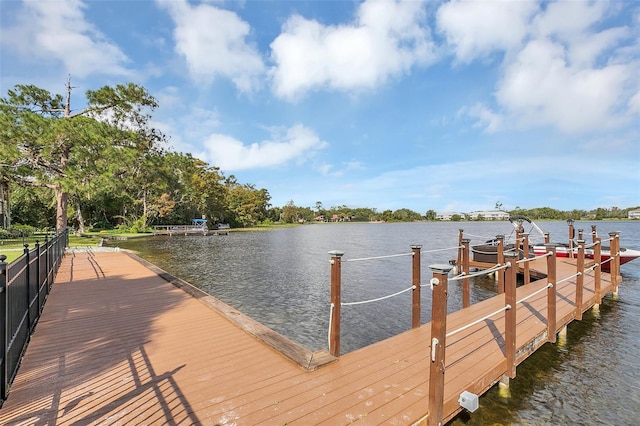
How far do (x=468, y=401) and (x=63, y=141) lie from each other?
1818 cm

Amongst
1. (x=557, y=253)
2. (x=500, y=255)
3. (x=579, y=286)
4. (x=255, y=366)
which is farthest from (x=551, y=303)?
(x=557, y=253)

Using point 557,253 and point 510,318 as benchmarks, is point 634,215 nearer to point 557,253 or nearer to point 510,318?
point 557,253

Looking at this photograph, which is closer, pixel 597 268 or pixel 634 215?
pixel 597 268

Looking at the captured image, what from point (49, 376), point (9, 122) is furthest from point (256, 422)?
point (9, 122)

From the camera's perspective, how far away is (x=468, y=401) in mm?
2367

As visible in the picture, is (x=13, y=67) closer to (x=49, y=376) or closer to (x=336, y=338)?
(x=49, y=376)

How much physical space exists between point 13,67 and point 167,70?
290 inches

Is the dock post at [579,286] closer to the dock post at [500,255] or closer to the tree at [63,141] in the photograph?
the dock post at [500,255]

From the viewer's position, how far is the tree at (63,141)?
43.9 feet

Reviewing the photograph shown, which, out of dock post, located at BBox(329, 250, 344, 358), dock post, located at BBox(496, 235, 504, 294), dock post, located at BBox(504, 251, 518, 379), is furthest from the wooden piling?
dock post, located at BBox(496, 235, 504, 294)

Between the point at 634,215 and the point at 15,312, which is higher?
the point at 634,215

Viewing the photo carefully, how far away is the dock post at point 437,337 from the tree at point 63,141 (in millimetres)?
16853

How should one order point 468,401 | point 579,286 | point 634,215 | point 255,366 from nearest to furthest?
point 468,401 → point 255,366 → point 579,286 → point 634,215

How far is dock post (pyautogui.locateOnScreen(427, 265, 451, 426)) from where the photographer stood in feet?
6.86
